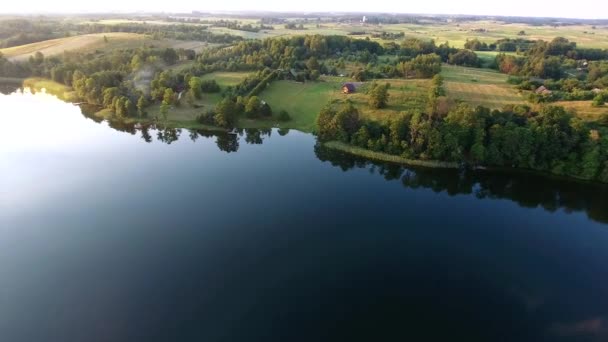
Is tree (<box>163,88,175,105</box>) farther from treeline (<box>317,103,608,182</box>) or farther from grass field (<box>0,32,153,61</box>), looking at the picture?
grass field (<box>0,32,153,61</box>)

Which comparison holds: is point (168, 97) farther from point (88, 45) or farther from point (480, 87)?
point (480, 87)

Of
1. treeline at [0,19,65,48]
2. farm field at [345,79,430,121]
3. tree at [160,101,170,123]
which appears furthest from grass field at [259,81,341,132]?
treeline at [0,19,65,48]

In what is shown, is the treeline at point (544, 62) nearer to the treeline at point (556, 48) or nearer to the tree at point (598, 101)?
the treeline at point (556, 48)

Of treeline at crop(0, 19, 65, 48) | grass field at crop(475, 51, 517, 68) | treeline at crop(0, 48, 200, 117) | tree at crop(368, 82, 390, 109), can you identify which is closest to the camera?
tree at crop(368, 82, 390, 109)

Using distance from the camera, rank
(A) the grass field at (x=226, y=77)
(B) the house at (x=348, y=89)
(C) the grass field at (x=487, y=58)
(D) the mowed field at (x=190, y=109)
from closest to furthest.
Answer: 1. (D) the mowed field at (x=190, y=109)
2. (B) the house at (x=348, y=89)
3. (A) the grass field at (x=226, y=77)
4. (C) the grass field at (x=487, y=58)

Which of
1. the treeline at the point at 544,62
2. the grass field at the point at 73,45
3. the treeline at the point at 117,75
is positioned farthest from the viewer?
the grass field at the point at 73,45

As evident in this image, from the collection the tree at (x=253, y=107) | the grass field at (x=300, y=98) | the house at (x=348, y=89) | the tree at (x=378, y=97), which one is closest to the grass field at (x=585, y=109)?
the tree at (x=378, y=97)

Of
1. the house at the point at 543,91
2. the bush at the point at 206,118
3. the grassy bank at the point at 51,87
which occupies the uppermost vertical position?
the house at the point at 543,91
